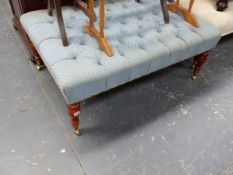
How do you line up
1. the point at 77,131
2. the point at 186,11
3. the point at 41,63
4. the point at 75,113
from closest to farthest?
the point at 75,113, the point at 77,131, the point at 186,11, the point at 41,63

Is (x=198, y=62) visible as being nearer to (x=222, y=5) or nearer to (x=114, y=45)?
(x=222, y=5)

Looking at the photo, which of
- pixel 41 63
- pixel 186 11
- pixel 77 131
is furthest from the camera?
pixel 41 63

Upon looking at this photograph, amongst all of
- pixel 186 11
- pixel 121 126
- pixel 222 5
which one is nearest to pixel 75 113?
pixel 121 126

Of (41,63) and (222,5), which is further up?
(222,5)

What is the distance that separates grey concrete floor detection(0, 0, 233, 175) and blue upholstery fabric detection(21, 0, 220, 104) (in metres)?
0.30

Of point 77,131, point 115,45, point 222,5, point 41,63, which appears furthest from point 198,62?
point 41,63

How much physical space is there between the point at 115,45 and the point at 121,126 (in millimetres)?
454

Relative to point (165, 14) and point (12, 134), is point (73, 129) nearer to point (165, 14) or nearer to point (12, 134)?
point (12, 134)

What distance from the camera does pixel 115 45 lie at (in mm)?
1162

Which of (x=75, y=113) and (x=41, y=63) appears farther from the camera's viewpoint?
(x=41, y=63)

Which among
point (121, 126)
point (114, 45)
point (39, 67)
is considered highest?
point (114, 45)

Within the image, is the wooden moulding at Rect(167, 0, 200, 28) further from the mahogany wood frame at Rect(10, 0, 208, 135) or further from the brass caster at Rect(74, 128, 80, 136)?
the brass caster at Rect(74, 128, 80, 136)

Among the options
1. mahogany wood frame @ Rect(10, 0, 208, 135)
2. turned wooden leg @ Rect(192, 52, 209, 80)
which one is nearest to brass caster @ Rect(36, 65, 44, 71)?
mahogany wood frame @ Rect(10, 0, 208, 135)

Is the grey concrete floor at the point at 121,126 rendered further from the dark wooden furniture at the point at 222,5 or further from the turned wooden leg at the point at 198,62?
the dark wooden furniture at the point at 222,5
